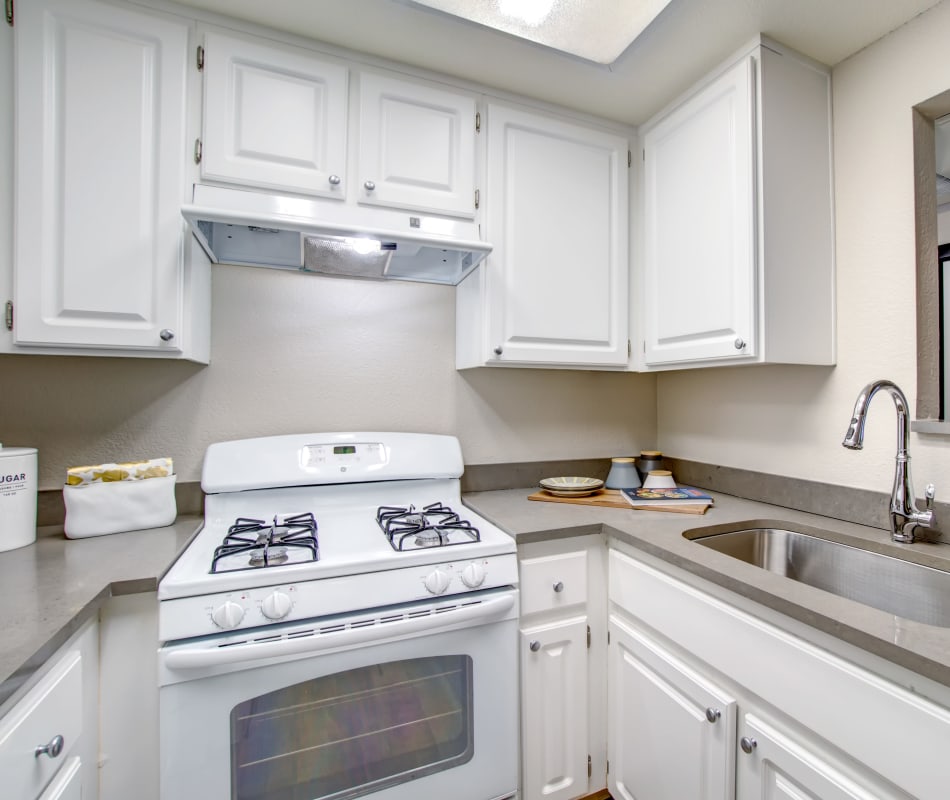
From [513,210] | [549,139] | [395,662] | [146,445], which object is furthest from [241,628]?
[549,139]

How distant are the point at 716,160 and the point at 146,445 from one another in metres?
1.95

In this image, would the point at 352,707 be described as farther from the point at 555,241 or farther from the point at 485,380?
the point at 555,241

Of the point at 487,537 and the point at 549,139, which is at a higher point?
the point at 549,139

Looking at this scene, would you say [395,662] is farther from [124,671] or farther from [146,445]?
[146,445]

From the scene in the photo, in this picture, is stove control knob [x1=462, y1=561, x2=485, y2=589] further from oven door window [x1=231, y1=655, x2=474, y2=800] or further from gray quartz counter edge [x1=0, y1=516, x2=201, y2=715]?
gray quartz counter edge [x1=0, y1=516, x2=201, y2=715]

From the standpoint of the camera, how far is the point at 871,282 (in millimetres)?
1324

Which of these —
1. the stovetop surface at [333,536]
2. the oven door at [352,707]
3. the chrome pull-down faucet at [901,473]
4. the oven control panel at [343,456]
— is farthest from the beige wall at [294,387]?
the chrome pull-down faucet at [901,473]

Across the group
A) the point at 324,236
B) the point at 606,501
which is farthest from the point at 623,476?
the point at 324,236

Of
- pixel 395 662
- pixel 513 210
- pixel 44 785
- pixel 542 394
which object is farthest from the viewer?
pixel 542 394

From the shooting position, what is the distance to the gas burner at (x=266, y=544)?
1.06 m

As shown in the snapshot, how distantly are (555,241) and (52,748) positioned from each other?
5.58 ft

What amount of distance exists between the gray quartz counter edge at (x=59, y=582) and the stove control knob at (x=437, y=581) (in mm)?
568

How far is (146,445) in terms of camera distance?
146 cm

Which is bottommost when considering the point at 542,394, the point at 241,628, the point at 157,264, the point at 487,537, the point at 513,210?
the point at 241,628
